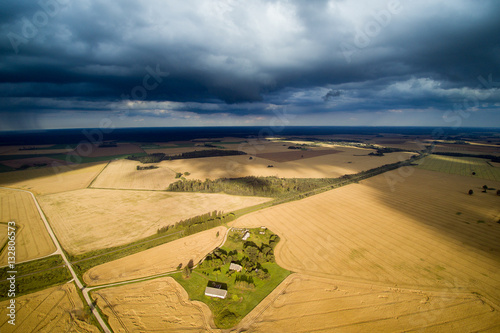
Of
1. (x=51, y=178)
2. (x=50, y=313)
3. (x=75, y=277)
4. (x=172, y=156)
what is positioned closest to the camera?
(x=50, y=313)

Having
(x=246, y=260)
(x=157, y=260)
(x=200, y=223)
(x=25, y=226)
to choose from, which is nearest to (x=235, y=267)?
(x=246, y=260)

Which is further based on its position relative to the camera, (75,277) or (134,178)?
(134,178)

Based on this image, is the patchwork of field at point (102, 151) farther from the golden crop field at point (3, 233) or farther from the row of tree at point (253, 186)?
the golden crop field at point (3, 233)

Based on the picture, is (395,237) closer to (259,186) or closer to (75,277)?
(259,186)

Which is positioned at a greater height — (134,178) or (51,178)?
(134,178)

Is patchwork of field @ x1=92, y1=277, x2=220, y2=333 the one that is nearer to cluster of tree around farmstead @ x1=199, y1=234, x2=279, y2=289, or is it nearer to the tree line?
cluster of tree around farmstead @ x1=199, y1=234, x2=279, y2=289

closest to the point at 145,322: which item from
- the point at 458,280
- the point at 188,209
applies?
the point at 188,209

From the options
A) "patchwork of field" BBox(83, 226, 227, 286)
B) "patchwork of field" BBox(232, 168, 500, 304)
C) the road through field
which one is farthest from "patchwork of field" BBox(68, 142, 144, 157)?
"patchwork of field" BBox(232, 168, 500, 304)

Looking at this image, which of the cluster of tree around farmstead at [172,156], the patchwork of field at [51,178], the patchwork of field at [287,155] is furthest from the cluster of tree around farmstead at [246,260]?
the cluster of tree around farmstead at [172,156]
